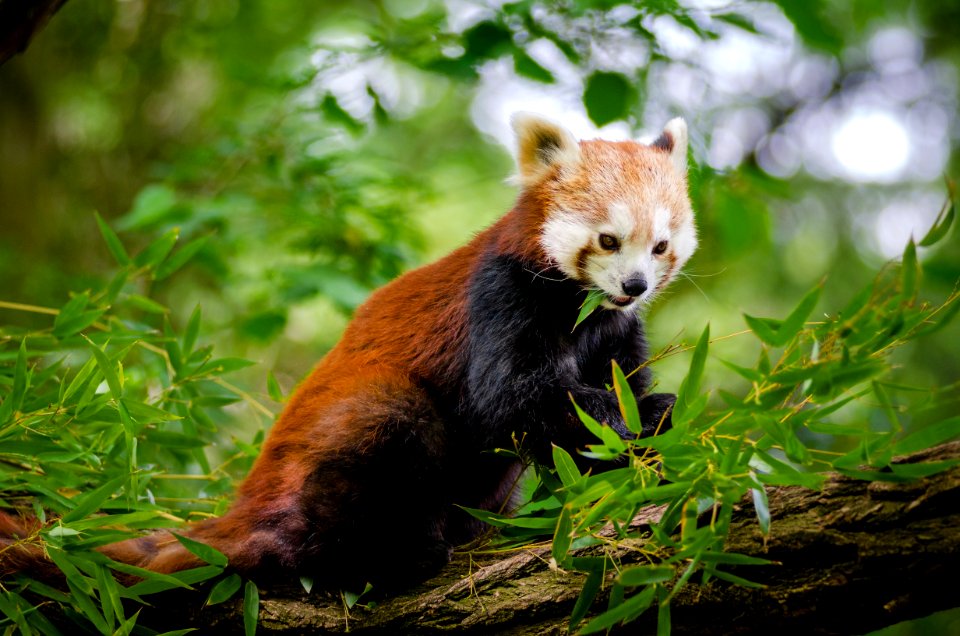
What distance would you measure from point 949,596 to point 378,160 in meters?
4.27

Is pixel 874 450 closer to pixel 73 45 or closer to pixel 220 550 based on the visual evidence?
pixel 220 550

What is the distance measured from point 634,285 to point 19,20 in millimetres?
1991

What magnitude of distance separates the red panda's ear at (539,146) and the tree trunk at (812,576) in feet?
4.38

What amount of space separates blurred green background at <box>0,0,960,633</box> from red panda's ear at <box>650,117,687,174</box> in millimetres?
643

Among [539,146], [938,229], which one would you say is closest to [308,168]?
[539,146]

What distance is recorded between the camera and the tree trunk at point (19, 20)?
7.72ft

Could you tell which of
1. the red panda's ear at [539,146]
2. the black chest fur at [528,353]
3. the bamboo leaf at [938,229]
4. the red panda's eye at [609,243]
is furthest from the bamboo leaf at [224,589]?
the bamboo leaf at [938,229]

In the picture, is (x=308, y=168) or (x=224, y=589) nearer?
(x=224, y=589)

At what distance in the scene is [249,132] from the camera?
15.5ft

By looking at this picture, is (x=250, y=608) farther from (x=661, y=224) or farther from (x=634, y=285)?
(x=661, y=224)

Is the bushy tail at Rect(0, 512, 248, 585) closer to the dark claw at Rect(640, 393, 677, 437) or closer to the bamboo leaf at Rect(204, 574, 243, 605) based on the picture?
the bamboo leaf at Rect(204, 574, 243, 605)

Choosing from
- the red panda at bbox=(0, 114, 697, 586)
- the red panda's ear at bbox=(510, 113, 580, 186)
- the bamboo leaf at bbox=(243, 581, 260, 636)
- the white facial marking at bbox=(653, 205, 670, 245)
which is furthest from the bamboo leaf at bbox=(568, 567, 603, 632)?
the red panda's ear at bbox=(510, 113, 580, 186)

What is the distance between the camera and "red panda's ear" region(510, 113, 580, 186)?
2.85 metres

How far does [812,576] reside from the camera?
180 centimetres
